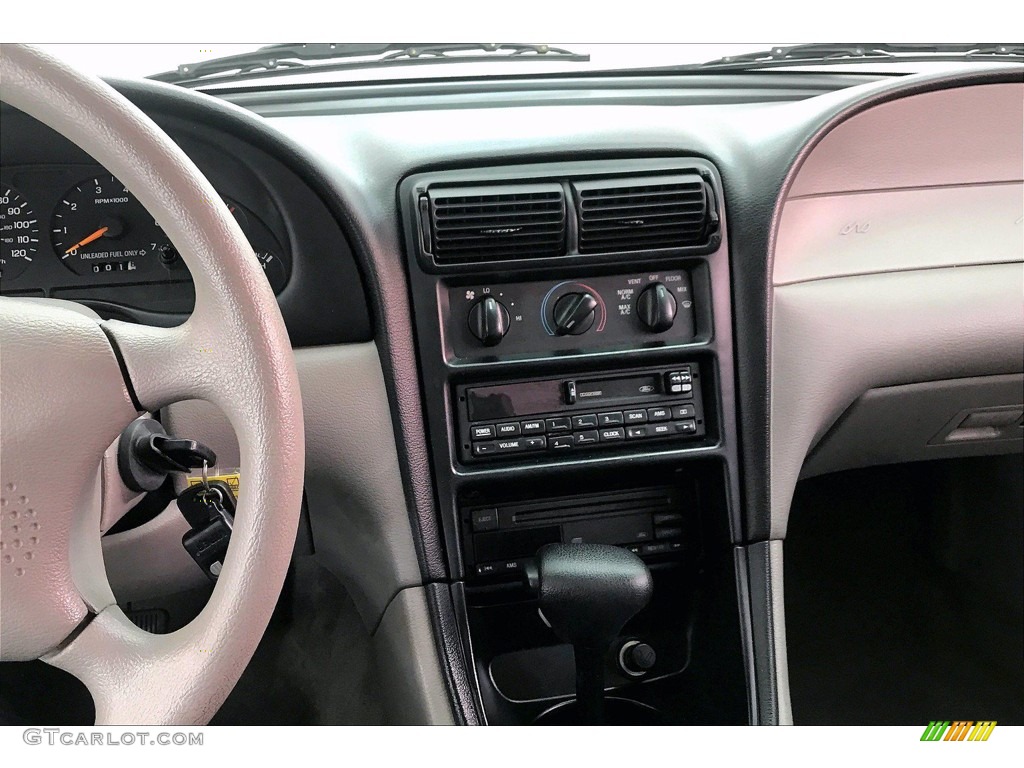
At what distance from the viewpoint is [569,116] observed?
128cm

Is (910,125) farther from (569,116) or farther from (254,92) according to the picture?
(254,92)

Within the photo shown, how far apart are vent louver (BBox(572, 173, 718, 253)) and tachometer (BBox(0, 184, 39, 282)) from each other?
2.42ft

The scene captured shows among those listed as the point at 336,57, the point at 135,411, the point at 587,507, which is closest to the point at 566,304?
the point at 587,507

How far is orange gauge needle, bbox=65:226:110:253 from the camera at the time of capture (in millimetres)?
1105

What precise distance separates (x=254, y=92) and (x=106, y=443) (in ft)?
2.63

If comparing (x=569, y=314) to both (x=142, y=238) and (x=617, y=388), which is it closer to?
(x=617, y=388)

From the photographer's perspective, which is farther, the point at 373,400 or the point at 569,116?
the point at 569,116

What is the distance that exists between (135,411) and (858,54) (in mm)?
1309

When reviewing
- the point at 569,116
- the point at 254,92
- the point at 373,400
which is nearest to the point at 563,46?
the point at 569,116

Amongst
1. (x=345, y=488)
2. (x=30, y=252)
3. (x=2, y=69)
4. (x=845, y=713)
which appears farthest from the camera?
(x=845, y=713)

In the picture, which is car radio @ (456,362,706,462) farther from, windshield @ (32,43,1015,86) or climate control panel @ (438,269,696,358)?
windshield @ (32,43,1015,86)

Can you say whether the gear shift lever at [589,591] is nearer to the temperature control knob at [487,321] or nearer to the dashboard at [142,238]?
the temperature control knob at [487,321]

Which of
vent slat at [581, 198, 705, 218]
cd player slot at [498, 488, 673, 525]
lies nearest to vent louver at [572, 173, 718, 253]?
vent slat at [581, 198, 705, 218]

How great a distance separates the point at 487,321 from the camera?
1169 mm
